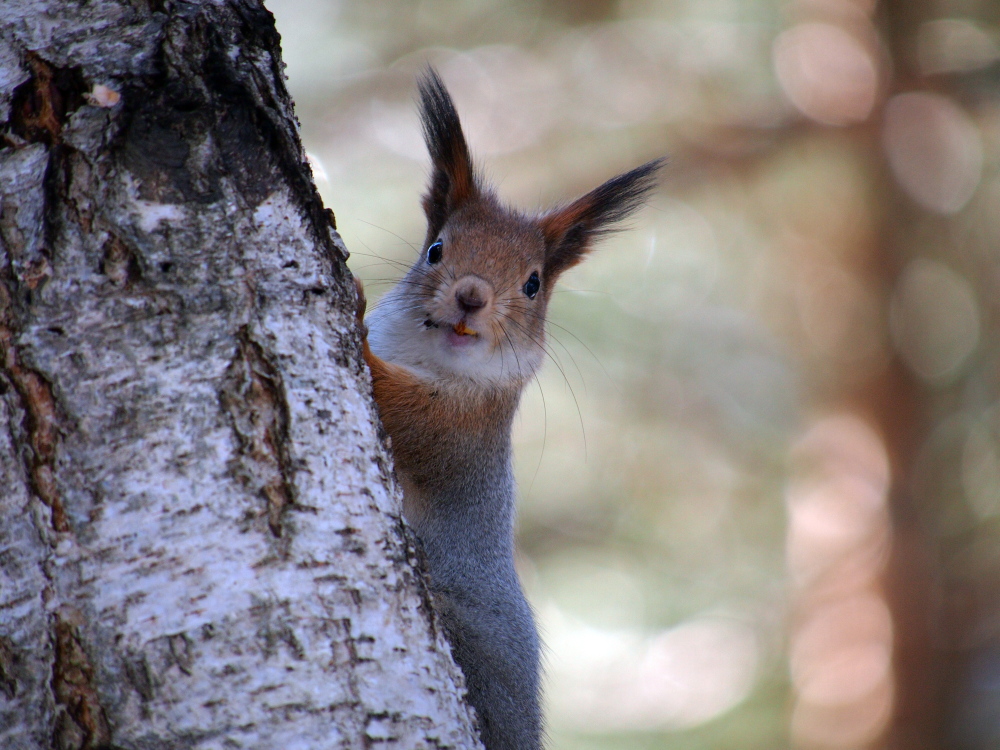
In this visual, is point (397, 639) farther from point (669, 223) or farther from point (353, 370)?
point (669, 223)

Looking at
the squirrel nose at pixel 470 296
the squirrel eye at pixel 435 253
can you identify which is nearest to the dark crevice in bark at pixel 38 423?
the squirrel nose at pixel 470 296

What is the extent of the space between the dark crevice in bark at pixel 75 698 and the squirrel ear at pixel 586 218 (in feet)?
6.80

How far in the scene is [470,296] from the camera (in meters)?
2.56

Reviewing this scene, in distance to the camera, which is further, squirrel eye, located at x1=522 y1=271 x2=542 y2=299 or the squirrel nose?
squirrel eye, located at x1=522 y1=271 x2=542 y2=299

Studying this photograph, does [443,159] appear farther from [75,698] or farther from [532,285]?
[75,698]

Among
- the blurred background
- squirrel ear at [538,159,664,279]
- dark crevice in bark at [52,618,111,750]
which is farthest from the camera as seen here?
the blurred background

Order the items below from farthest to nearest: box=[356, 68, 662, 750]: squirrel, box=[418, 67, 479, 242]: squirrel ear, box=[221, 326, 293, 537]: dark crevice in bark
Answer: box=[418, 67, 479, 242]: squirrel ear
box=[356, 68, 662, 750]: squirrel
box=[221, 326, 293, 537]: dark crevice in bark

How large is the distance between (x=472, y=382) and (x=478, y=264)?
353mm

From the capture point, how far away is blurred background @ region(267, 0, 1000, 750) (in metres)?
4.62

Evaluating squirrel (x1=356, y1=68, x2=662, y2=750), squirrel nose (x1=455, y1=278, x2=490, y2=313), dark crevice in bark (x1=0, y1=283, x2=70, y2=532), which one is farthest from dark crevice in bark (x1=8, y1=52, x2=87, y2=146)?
squirrel nose (x1=455, y1=278, x2=490, y2=313)

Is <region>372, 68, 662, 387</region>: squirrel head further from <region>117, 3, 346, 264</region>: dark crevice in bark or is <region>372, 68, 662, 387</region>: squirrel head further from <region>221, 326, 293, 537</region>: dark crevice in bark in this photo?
<region>221, 326, 293, 537</region>: dark crevice in bark

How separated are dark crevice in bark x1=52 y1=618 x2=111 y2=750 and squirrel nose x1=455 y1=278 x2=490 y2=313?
1.54 meters

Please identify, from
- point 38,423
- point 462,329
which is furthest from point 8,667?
point 462,329

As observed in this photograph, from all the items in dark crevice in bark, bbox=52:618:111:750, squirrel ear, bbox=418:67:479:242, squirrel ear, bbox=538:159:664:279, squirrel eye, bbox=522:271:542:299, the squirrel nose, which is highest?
squirrel ear, bbox=418:67:479:242
